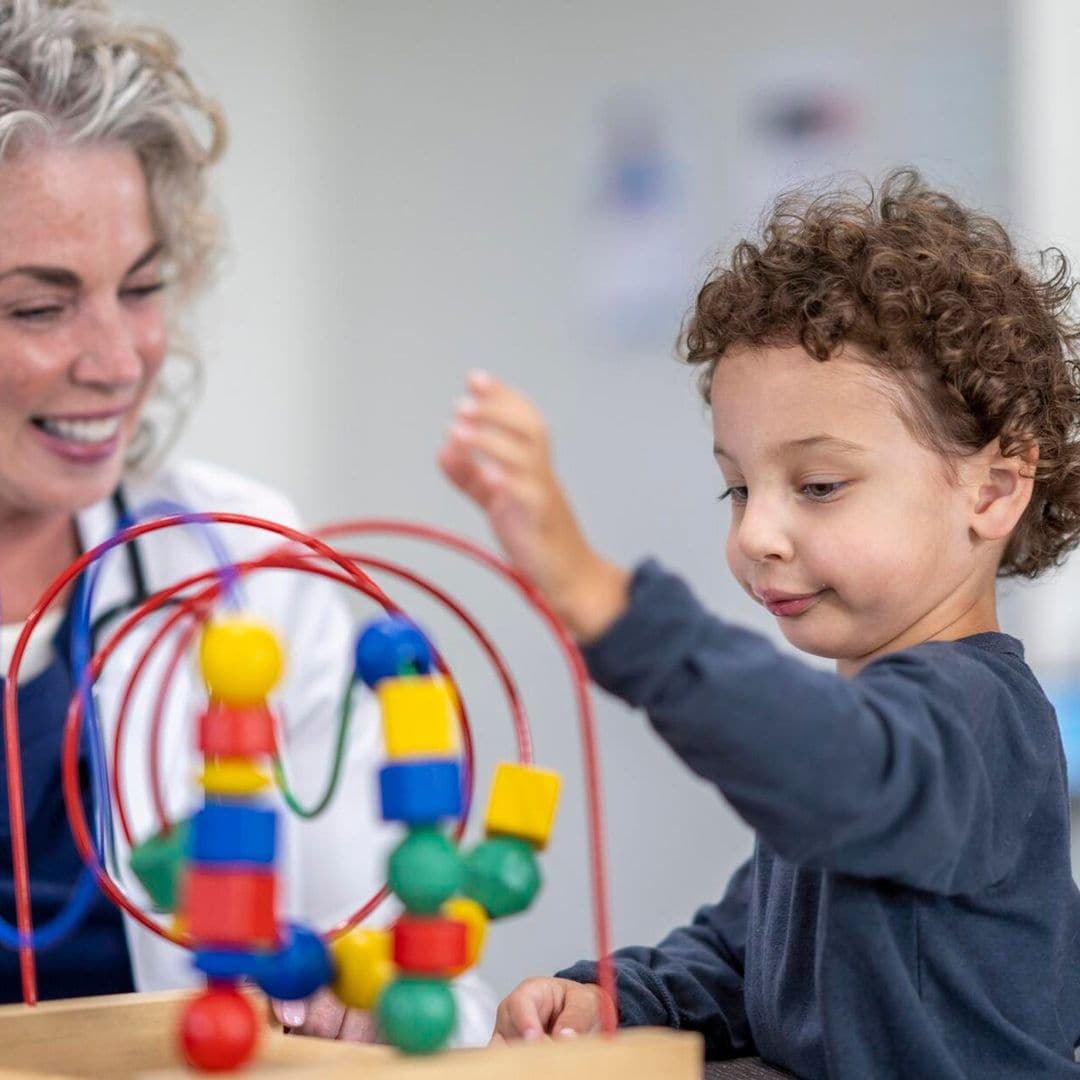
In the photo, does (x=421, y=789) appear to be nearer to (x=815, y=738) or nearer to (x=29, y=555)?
(x=815, y=738)

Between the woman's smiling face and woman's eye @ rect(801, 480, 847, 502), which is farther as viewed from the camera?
the woman's smiling face

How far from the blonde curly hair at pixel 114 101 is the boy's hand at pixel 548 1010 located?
68cm

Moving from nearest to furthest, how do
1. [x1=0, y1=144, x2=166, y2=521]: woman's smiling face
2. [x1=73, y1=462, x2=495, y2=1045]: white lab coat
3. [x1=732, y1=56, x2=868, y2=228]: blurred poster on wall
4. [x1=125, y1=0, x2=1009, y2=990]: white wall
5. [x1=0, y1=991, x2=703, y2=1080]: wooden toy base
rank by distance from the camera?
[x1=0, y1=991, x2=703, y2=1080]: wooden toy base < [x1=0, y1=144, x2=166, y2=521]: woman's smiling face < [x1=73, y1=462, x2=495, y2=1045]: white lab coat < [x1=732, y1=56, x2=868, y2=228]: blurred poster on wall < [x1=125, y1=0, x2=1009, y2=990]: white wall

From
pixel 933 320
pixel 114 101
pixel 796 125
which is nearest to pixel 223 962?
pixel 933 320

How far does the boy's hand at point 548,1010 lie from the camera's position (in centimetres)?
80

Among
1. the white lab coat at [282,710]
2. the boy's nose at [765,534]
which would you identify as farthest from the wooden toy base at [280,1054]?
the white lab coat at [282,710]

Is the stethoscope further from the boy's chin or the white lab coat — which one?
the boy's chin

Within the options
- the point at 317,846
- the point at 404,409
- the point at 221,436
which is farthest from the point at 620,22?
the point at 317,846

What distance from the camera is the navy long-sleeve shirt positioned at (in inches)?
22.7

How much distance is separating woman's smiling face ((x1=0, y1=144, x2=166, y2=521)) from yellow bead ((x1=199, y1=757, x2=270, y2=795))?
0.66 meters

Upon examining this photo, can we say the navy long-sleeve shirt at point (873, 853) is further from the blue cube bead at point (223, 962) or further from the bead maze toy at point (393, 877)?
the blue cube bead at point (223, 962)

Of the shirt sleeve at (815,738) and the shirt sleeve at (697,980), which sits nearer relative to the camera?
the shirt sleeve at (815,738)

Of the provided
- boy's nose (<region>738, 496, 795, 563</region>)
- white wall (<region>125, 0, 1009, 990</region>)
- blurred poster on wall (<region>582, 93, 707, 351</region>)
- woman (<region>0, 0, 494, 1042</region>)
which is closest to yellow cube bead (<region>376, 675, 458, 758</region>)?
boy's nose (<region>738, 496, 795, 563</region>)

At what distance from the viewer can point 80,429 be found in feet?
3.87
